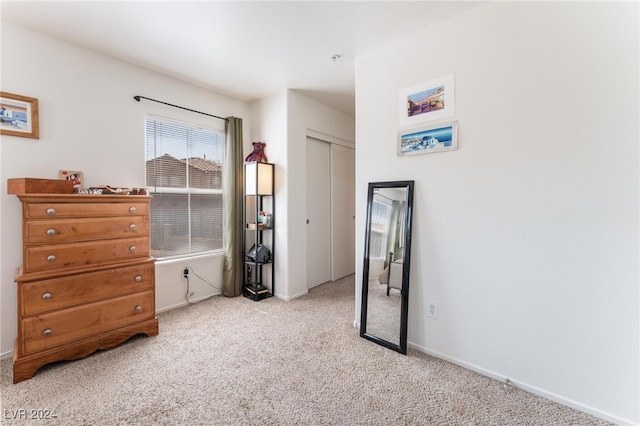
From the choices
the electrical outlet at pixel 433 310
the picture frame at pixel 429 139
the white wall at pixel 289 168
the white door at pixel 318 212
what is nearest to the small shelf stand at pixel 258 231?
the white wall at pixel 289 168

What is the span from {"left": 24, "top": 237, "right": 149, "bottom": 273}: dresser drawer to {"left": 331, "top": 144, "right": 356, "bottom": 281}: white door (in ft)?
8.33

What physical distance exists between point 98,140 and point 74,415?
2153mm

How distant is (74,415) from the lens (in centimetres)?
156

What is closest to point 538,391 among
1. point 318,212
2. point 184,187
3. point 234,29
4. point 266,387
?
point 266,387

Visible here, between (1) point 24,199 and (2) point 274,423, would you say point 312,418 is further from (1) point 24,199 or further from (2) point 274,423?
(1) point 24,199

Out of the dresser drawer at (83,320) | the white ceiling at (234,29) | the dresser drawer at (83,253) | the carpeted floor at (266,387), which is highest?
the white ceiling at (234,29)

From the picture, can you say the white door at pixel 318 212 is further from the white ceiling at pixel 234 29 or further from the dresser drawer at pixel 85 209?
the dresser drawer at pixel 85 209

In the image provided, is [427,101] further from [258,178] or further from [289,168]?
[258,178]

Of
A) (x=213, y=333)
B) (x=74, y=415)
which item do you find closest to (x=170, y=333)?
(x=213, y=333)

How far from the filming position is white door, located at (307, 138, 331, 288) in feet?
12.6

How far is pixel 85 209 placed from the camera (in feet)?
6.98

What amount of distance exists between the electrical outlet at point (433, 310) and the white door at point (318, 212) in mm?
1935

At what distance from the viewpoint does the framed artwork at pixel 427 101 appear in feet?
6.71

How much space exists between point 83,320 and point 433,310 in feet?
8.75
